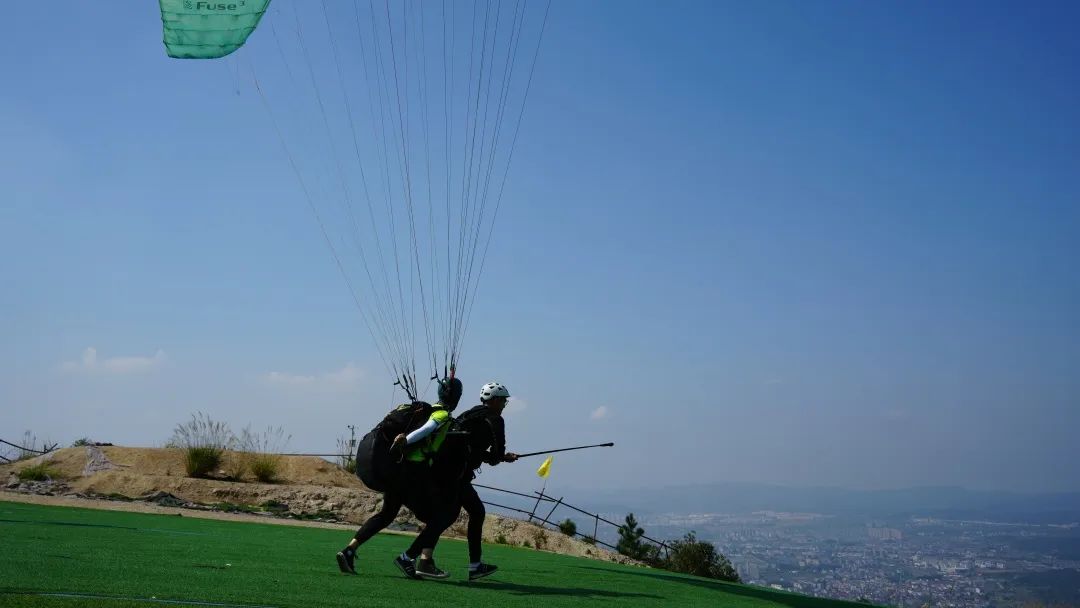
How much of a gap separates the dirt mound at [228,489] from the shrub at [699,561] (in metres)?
1.43

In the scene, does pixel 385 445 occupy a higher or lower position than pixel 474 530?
higher

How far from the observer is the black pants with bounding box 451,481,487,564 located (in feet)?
29.5

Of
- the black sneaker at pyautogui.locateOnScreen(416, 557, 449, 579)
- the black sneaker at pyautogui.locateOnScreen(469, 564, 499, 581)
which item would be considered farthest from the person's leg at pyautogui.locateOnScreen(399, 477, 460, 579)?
the black sneaker at pyautogui.locateOnScreen(469, 564, 499, 581)

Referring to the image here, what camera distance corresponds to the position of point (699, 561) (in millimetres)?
21062

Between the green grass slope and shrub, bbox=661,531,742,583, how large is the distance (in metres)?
7.73

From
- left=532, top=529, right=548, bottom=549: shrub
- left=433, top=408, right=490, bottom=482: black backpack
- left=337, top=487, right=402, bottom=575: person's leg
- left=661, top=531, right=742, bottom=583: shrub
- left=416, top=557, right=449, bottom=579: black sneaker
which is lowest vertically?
left=661, top=531, right=742, bottom=583: shrub

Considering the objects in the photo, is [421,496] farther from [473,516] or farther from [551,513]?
[551,513]

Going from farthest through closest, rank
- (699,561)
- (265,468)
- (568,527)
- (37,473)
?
1. (568,527)
2. (265,468)
3. (37,473)
4. (699,561)

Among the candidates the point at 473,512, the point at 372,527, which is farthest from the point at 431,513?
the point at 372,527

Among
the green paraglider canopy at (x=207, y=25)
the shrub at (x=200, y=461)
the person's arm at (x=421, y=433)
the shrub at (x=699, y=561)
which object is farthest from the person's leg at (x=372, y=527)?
the shrub at (x=200, y=461)

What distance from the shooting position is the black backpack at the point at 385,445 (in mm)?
8602

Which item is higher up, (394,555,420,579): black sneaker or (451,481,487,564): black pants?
(451,481,487,564): black pants

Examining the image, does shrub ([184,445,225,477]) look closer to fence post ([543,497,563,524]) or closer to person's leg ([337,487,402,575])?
fence post ([543,497,563,524])

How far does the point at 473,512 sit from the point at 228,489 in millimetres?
14568
